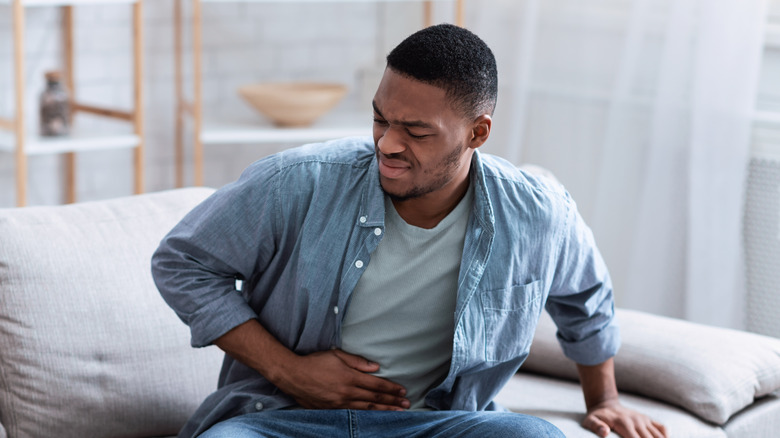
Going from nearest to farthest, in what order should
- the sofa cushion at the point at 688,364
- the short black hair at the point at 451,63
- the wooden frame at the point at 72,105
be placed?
the short black hair at the point at 451,63, the sofa cushion at the point at 688,364, the wooden frame at the point at 72,105

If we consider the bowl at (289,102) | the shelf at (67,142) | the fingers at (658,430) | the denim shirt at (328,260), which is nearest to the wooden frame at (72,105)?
the shelf at (67,142)

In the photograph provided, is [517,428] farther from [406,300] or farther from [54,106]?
[54,106]

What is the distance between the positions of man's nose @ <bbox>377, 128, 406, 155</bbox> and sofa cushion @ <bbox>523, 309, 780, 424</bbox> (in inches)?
31.3

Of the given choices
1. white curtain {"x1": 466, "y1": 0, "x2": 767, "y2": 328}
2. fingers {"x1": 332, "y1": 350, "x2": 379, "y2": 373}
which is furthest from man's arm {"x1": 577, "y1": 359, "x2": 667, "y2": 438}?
white curtain {"x1": 466, "y1": 0, "x2": 767, "y2": 328}

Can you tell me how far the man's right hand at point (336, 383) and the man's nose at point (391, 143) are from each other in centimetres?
35

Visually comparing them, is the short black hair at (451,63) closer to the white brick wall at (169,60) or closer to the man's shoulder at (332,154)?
the man's shoulder at (332,154)

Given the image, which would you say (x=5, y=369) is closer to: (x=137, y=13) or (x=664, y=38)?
(x=137, y=13)

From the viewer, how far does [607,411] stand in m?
1.84

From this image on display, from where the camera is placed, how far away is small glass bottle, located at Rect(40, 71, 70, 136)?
2.89 metres

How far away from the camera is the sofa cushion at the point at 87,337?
1.70m

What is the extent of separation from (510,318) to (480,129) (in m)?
0.33

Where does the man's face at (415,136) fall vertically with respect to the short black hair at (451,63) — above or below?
below

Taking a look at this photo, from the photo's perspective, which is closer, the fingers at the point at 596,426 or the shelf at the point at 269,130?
the fingers at the point at 596,426

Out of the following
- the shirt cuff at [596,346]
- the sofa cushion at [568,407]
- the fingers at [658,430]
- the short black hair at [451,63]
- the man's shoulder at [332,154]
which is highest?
the short black hair at [451,63]
